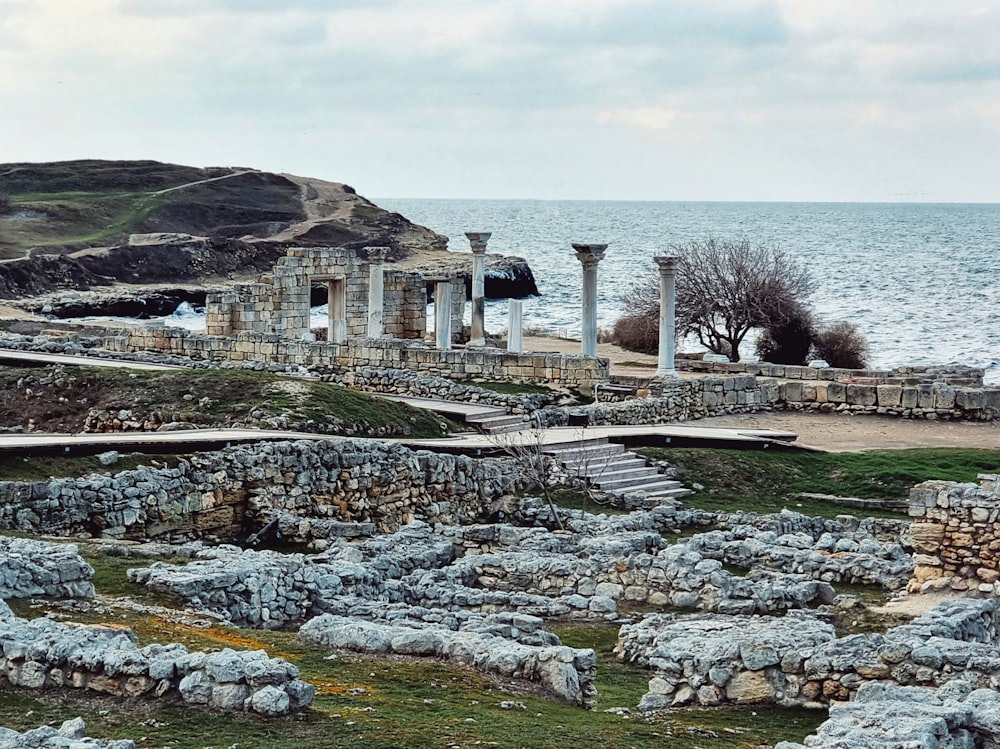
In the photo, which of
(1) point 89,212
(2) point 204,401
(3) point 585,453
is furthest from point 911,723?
(1) point 89,212

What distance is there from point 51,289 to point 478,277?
45.6 meters

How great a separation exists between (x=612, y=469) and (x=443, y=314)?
18564mm

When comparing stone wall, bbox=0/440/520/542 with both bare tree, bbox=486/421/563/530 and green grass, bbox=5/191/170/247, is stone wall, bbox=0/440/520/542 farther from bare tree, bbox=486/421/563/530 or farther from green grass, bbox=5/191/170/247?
green grass, bbox=5/191/170/247

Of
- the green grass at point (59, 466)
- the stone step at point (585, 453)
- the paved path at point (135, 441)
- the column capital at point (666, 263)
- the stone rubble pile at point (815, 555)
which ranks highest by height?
the column capital at point (666, 263)

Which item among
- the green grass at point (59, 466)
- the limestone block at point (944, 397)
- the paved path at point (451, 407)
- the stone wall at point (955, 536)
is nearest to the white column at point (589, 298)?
the paved path at point (451, 407)

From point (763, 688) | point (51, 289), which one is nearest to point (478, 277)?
point (763, 688)

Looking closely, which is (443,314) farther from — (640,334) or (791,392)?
(640,334)

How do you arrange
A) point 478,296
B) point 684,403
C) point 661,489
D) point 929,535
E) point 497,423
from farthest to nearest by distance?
point 478,296 < point 684,403 < point 497,423 < point 661,489 < point 929,535

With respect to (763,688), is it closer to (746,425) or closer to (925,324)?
(746,425)

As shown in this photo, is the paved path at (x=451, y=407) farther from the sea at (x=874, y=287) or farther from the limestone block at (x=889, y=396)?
the limestone block at (x=889, y=396)

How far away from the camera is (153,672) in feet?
37.1

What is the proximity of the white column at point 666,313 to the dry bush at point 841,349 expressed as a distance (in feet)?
53.9

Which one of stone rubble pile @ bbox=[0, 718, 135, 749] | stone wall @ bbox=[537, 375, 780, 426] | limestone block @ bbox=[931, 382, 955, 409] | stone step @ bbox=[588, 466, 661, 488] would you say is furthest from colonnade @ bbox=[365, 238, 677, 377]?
stone rubble pile @ bbox=[0, 718, 135, 749]

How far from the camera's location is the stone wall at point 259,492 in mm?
20922
